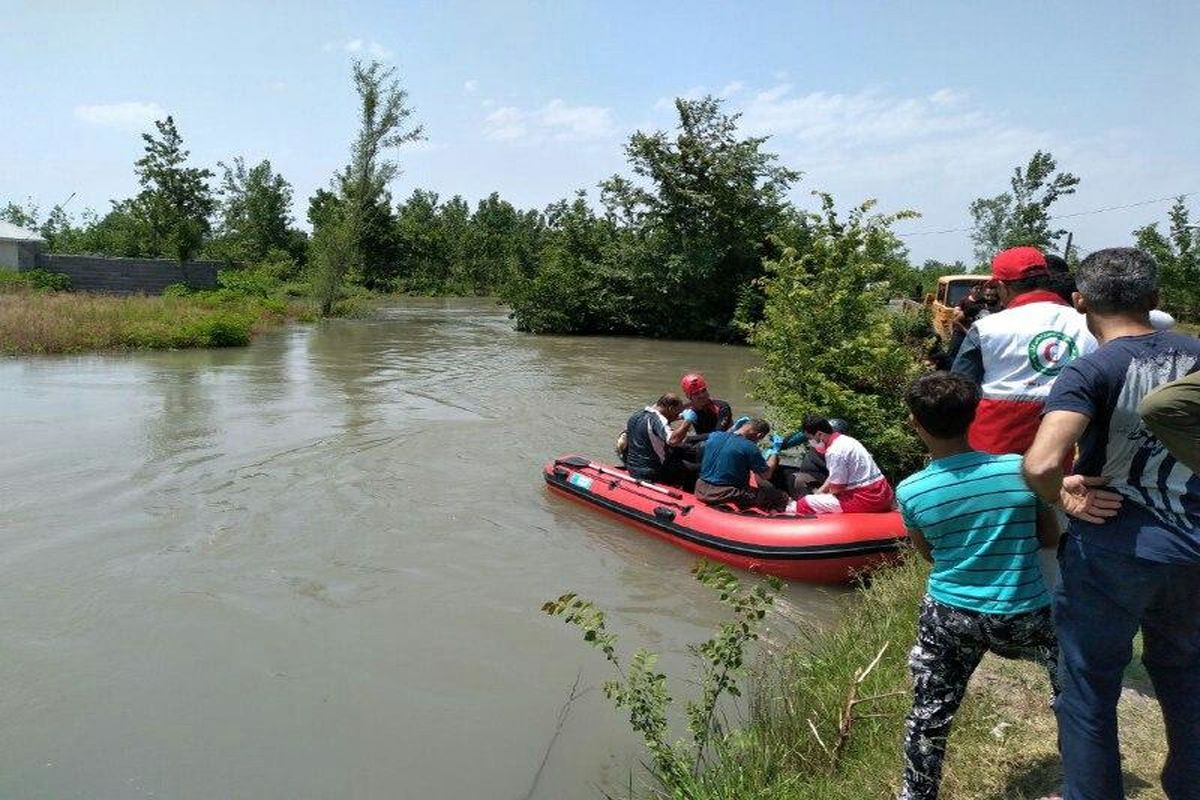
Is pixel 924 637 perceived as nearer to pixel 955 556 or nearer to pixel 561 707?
pixel 955 556

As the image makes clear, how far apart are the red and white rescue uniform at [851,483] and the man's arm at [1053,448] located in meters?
4.46

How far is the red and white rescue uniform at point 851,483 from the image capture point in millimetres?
6500

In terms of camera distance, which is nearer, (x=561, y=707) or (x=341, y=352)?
(x=561, y=707)

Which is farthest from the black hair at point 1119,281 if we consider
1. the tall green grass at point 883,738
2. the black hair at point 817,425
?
the black hair at point 817,425

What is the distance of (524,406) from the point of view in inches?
577

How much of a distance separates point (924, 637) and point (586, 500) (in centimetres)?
584

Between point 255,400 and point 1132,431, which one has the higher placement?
point 1132,431

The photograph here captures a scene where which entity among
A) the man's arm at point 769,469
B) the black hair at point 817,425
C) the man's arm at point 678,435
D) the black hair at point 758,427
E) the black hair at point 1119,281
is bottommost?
the man's arm at point 769,469

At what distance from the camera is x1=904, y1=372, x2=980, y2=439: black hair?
255 cm

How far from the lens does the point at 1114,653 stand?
2.09 meters

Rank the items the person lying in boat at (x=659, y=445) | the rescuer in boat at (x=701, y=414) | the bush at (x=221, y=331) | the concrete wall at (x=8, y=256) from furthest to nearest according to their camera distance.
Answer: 1. the concrete wall at (x=8, y=256)
2. the bush at (x=221, y=331)
3. the rescuer in boat at (x=701, y=414)
4. the person lying in boat at (x=659, y=445)

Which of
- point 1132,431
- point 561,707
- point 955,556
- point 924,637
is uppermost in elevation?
point 1132,431

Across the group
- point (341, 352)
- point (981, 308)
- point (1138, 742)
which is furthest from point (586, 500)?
point (341, 352)

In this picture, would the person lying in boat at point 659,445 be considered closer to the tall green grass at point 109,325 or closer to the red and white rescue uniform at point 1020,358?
the red and white rescue uniform at point 1020,358
